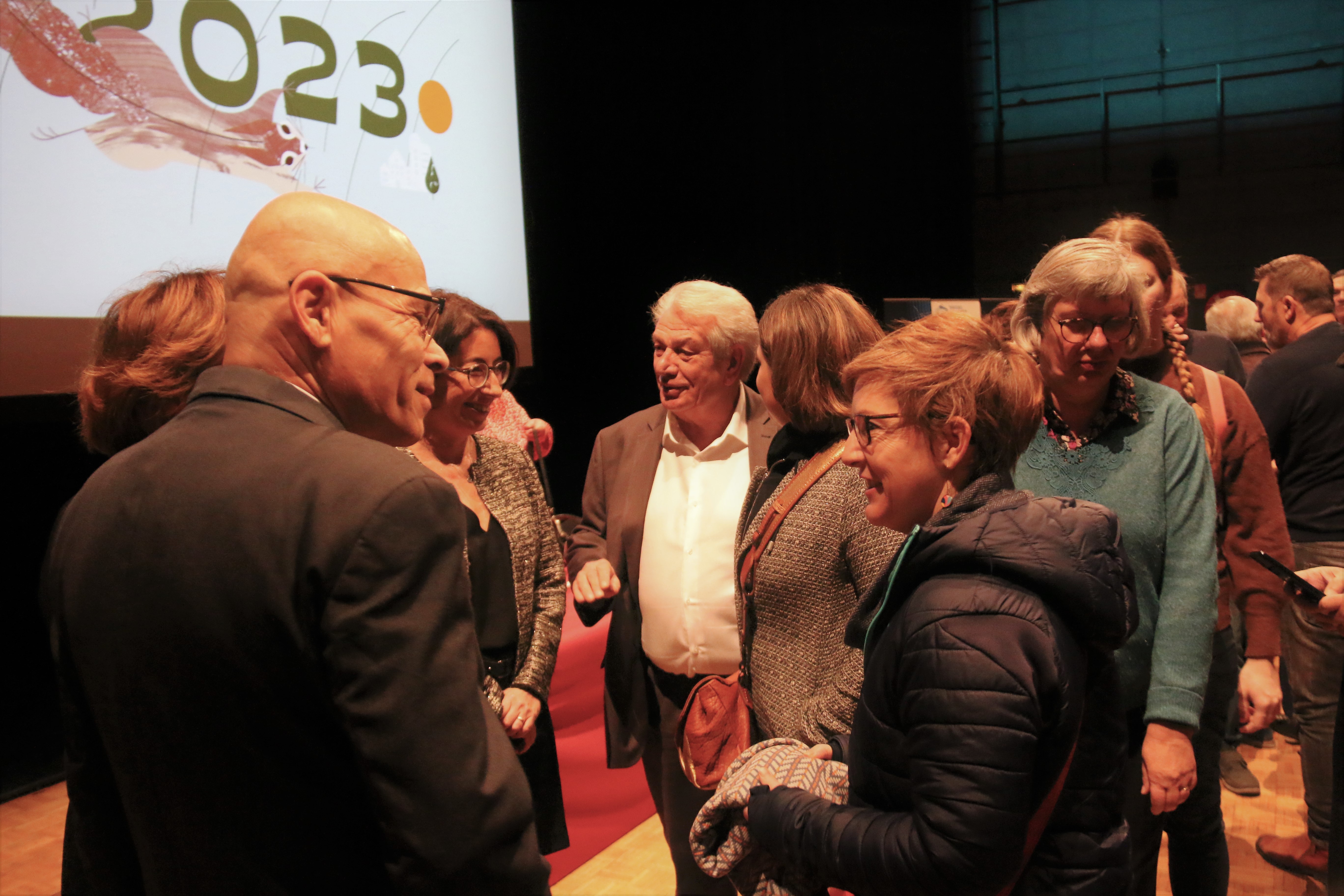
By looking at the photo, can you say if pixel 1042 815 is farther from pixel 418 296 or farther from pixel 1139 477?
pixel 418 296

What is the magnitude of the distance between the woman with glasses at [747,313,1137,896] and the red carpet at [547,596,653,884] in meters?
1.72

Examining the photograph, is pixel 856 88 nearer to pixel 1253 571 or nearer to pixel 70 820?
pixel 1253 571

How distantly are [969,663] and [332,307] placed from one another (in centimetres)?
80

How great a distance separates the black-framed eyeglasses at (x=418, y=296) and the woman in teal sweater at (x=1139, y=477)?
1.19 metres

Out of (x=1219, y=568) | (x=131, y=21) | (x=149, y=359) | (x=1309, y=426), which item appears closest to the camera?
(x=149, y=359)

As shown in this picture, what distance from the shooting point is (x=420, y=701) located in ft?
2.79

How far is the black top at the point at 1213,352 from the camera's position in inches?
122

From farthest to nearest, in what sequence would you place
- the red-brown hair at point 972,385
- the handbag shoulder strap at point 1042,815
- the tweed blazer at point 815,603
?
the tweed blazer at point 815,603, the red-brown hair at point 972,385, the handbag shoulder strap at point 1042,815

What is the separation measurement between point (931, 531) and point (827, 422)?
2.05 feet

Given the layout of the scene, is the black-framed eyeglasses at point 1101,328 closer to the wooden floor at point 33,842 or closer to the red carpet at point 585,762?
the red carpet at point 585,762

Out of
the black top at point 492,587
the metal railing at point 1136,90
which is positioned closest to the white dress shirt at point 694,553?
the black top at point 492,587

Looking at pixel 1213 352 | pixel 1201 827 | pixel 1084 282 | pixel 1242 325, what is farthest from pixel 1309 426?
pixel 1242 325

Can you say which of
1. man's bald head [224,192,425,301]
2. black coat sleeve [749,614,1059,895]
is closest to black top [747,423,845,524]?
black coat sleeve [749,614,1059,895]

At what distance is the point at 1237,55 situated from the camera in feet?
25.8
